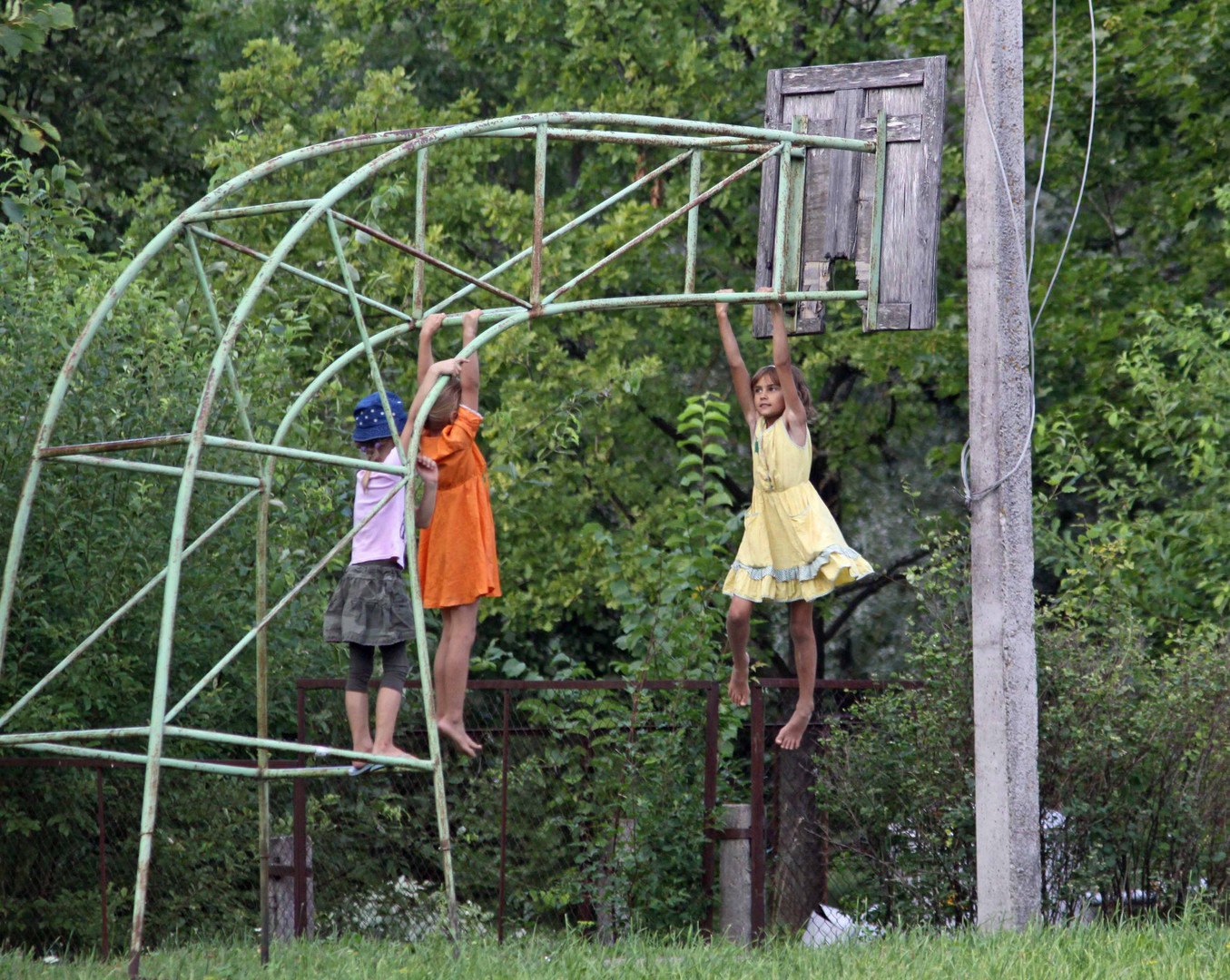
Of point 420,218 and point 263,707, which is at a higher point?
point 420,218

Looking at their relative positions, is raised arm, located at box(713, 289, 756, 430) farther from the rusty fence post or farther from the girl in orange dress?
the rusty fence post

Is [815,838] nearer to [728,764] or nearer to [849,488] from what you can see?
[728,764]

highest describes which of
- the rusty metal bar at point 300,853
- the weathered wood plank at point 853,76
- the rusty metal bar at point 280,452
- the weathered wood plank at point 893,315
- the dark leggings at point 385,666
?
the weathered wood plank at point 853,76

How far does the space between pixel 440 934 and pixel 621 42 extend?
29.3ft

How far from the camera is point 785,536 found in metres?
6.71

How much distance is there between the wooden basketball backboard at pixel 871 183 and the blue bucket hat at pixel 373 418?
1.63 m

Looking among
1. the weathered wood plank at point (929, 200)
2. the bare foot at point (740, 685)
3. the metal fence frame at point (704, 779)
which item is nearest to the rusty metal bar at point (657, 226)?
the weathered wood plank at point (929, 200)

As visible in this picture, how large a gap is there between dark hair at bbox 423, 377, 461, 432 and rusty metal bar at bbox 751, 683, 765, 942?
2001 millimetres

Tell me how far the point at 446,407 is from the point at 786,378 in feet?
4.82

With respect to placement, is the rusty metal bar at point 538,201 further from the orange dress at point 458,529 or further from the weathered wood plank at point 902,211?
the weathered wood plank at point 902,211

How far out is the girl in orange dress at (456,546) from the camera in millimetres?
6527

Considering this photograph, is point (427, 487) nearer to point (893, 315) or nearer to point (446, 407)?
point (446, 407)

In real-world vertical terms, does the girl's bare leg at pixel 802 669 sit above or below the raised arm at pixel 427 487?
below

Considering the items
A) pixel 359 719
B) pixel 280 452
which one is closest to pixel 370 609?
pixel 359 719
